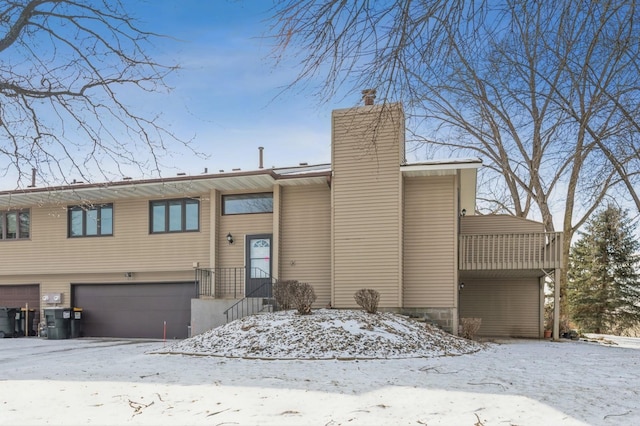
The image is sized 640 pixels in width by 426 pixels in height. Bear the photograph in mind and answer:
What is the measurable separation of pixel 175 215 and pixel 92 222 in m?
2.90

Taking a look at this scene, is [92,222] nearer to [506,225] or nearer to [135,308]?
[135,308]

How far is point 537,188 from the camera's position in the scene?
20031 mm

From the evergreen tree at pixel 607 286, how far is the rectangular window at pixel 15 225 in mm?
24365

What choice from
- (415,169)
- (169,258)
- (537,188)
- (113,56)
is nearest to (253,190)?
(169,258)

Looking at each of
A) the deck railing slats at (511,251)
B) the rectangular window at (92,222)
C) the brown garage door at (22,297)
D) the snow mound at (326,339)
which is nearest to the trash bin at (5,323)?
the brown garage door at (22,297)

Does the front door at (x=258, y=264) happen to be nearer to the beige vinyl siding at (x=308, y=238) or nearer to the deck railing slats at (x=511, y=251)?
the beige vinyl siding at (x=308, y=238)

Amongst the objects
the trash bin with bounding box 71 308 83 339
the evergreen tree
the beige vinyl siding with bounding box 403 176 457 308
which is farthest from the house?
the evergreen tree

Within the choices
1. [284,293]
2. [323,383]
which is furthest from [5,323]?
[323,383]

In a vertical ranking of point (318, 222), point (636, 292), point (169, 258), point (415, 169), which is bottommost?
point (636, 292)

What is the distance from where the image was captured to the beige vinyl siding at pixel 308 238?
47.4ft

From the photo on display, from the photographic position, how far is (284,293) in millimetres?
12953

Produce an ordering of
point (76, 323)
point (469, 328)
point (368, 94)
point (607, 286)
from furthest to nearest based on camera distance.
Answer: point (607, 286) → point (76, 323) → point (469, 328) → point (368, 94)

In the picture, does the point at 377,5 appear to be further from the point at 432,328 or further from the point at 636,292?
the point at 636,292

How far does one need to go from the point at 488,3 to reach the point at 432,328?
9.62 metres
